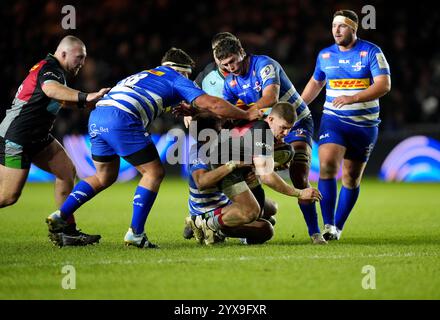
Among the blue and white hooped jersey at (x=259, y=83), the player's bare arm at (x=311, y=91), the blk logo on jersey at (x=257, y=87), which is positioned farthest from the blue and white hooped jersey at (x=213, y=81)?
the player's bare arm at (x=311, y=91)

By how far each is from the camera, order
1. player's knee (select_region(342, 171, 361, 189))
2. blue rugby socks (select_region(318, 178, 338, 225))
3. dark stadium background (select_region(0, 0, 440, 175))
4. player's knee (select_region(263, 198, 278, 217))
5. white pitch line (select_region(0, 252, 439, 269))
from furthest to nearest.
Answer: dark stadium background (select_region(0, 0, 440, 175)) → player's knee (select_region(342, 171, 361, 189)) → player's knee (select_region(263, 198, 278, 217)) → blue rugby socks (select_region(318, 178, 338, 225)) → white pitch line (select_region(0, 252, 439, 269))

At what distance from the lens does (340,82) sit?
8719 millimetres

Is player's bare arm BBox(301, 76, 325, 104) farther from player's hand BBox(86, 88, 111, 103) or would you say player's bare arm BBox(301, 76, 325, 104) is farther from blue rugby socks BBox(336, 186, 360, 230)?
player's hand BBox(86, 88, 111, 103)

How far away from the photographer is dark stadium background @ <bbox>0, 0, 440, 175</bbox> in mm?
17828

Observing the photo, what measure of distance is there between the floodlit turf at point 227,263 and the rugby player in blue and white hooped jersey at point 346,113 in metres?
0.45

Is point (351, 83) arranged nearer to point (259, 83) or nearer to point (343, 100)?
point (343, 100)

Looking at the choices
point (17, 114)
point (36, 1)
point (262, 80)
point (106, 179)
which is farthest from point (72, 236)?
point (36, 1)

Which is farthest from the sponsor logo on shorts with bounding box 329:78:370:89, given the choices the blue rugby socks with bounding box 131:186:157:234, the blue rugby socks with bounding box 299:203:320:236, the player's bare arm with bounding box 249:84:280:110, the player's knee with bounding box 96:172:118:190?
the player's knee with bounding box 96:172:118:190

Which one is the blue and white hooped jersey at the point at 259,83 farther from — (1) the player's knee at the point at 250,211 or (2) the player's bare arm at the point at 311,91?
(1) the player's knee at the point at 250,211

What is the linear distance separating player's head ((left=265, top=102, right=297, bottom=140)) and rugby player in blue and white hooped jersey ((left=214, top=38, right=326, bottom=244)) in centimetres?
41

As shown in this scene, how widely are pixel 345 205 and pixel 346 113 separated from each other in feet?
3.25

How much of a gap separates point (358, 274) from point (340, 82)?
10.5ft
